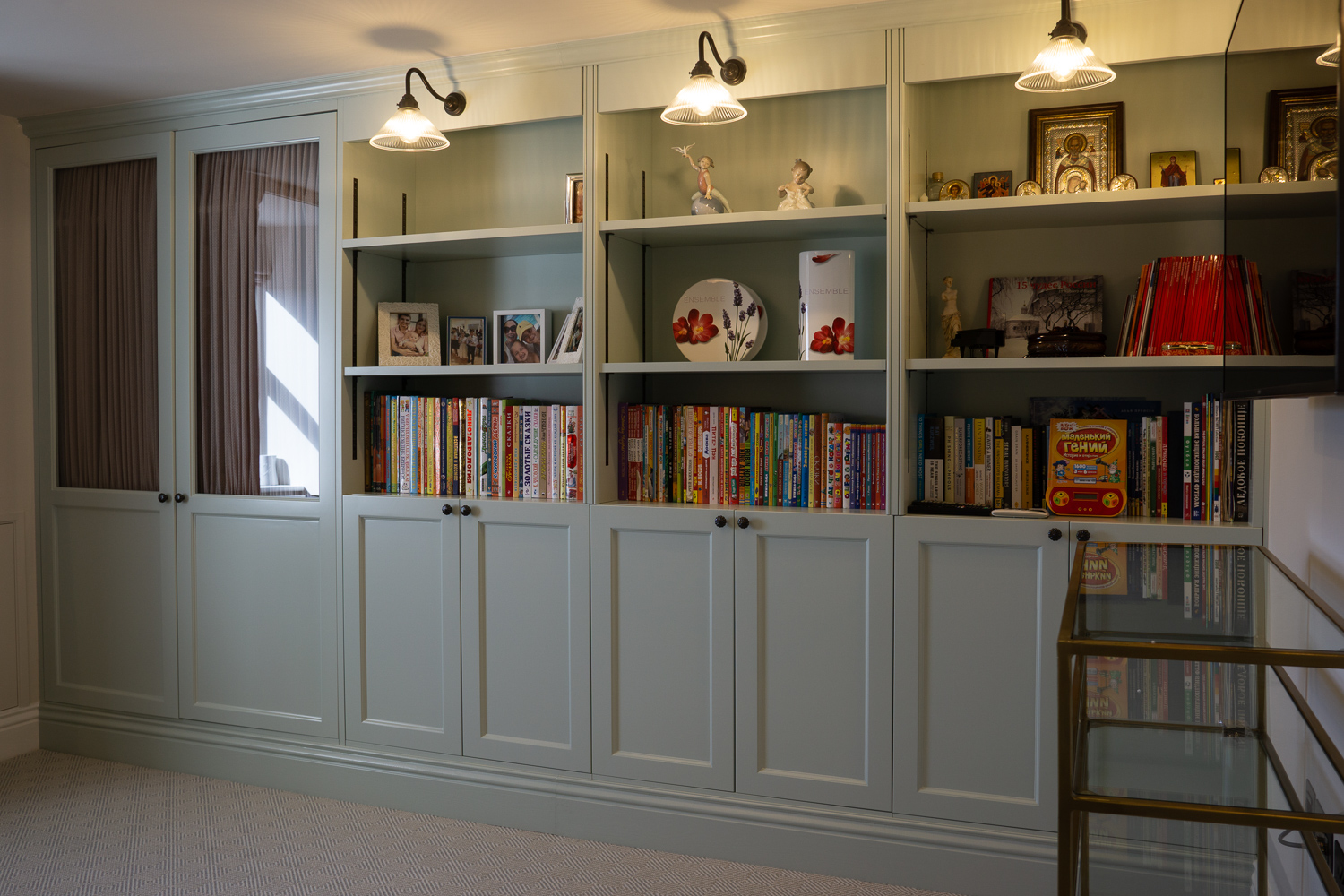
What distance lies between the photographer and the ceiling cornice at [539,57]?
7.97 ft

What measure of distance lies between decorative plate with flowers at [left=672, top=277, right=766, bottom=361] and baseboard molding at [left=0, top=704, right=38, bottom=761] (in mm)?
2832

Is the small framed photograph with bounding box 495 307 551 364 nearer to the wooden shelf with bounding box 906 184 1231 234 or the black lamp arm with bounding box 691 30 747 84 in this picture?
the black lamp arm with bounding box 691 30 747 84

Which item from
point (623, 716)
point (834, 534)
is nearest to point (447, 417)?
point (623, 716)

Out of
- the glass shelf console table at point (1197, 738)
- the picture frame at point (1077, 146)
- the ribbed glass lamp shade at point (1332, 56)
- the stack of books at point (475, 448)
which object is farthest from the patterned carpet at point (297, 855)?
the ribbed glass lamp shade at point (1332, 56)

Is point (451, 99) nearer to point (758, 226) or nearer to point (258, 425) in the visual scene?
point (758, 226)

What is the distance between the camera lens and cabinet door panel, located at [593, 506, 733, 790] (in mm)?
2637

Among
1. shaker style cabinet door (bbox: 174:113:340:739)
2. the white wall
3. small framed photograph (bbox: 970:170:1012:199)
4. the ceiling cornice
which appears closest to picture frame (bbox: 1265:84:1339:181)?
small framed photograph (bbox: 970:170:1012:199)

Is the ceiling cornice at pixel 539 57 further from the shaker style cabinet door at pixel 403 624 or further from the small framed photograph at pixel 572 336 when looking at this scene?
the shaker style cabinet door at pixel 403 624

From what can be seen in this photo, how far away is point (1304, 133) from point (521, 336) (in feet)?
7.53

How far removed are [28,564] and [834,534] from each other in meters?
3.02

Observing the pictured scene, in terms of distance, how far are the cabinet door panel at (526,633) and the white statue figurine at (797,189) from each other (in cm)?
105

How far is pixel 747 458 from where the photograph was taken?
271 cm

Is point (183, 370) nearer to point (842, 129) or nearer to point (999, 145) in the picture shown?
point (842, 129)

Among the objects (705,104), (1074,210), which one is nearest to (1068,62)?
(1074,210)
